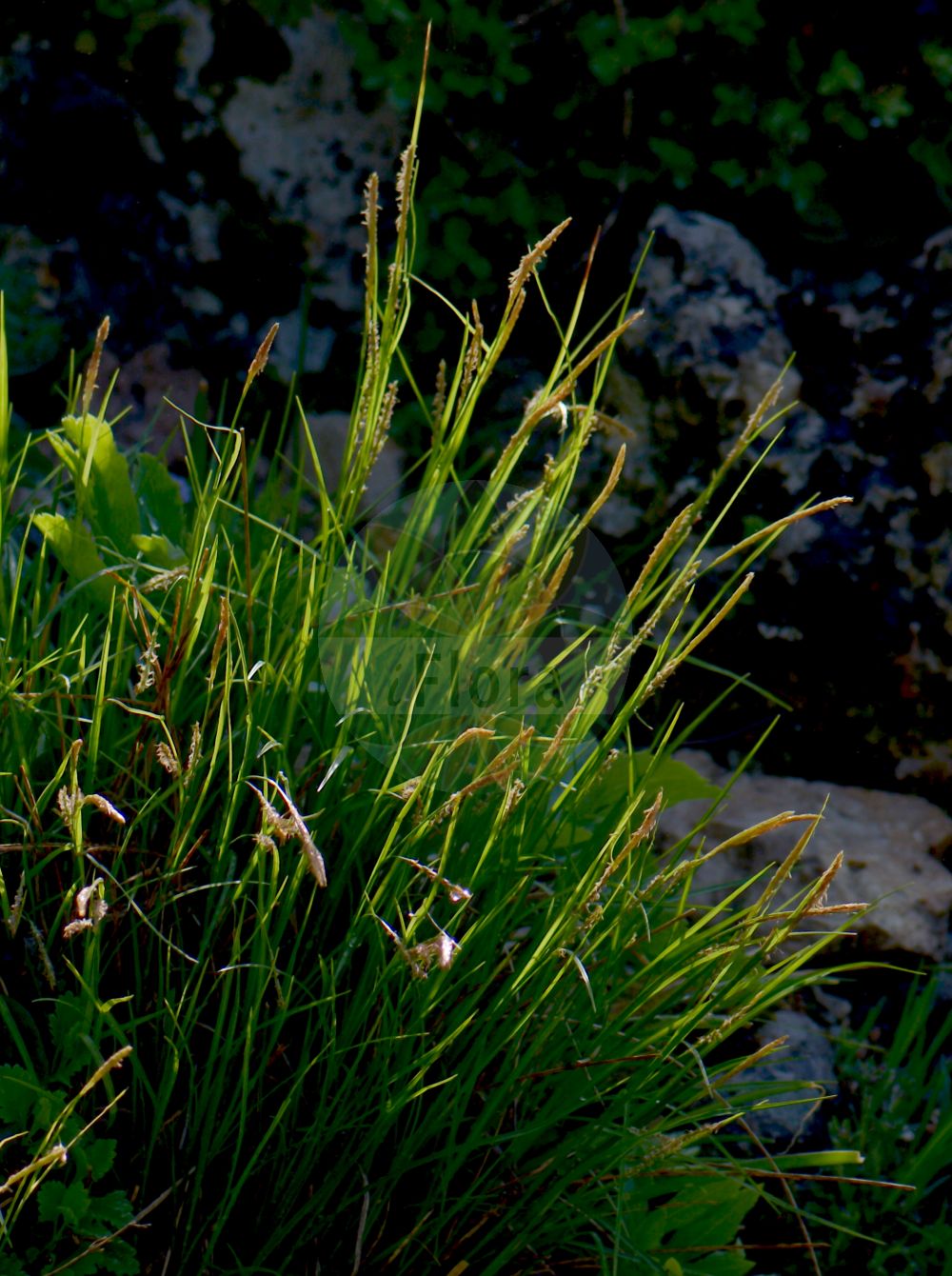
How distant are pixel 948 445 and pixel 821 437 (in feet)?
0.93

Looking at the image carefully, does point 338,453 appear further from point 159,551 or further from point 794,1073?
point 794,1073

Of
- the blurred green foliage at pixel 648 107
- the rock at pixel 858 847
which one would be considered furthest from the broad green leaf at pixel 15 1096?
the blurred green foliage at pixel 648 107

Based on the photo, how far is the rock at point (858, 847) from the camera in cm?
237

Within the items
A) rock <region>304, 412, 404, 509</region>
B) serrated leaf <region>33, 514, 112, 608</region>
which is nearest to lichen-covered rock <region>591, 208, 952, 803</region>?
rock <region>304, 412, 404, 509</region>

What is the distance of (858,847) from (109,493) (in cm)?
171

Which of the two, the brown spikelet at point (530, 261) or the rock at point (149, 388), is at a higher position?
the brown spikelet at point (530, 261)

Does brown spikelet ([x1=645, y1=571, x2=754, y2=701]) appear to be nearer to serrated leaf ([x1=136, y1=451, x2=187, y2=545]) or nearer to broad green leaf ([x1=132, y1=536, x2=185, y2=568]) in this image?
broad green leaf ([x1=132, y1=536, x2=185, y2=568])

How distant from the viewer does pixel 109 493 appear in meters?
1.66

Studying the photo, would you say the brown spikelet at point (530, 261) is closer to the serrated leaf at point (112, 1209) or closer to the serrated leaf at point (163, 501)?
the serrated leaf at point (163, 501)

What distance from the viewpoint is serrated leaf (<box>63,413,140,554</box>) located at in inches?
63.8

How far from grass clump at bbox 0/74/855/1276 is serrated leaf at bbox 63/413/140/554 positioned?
2 cm

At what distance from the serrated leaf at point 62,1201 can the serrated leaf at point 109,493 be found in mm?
847

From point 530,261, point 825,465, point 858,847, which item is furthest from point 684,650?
point 825,465

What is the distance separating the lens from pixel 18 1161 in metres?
1.26
